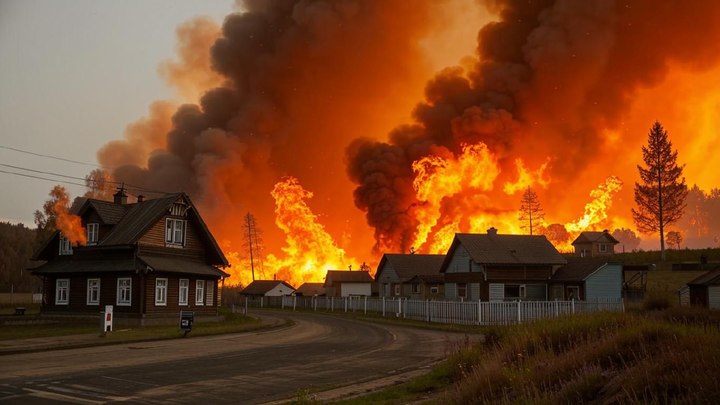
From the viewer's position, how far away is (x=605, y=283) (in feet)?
149

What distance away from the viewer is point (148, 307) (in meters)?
34.8

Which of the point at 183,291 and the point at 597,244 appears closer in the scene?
the point at 183,291

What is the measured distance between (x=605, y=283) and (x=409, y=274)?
71.0 ft

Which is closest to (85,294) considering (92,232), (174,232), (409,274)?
(92,232)

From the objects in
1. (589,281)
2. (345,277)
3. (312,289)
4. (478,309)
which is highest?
(345,277)

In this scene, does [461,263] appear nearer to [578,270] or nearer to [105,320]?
[578,270]

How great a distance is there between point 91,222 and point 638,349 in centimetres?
3772

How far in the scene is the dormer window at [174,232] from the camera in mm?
38406

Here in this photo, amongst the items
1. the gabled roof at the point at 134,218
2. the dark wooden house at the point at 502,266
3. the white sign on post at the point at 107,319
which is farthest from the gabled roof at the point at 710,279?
the white sign on post at the point at 107,319

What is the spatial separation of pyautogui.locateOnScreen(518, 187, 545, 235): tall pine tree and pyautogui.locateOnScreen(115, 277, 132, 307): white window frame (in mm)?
64790

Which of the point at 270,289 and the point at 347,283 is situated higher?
the point at 347,283

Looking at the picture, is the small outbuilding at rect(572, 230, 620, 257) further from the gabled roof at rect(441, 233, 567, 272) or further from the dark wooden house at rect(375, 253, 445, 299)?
the gabled roof at rect(441, 233, 567, 272)

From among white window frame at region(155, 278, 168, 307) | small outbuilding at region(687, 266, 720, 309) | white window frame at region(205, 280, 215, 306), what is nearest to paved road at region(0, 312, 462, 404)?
white window frame at region(155, 278, 168, 307)

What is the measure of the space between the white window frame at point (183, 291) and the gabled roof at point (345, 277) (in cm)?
3979
